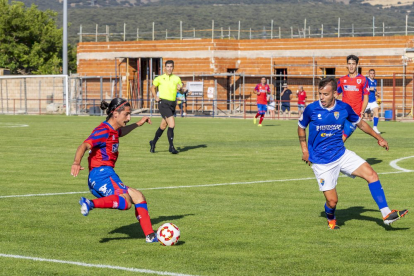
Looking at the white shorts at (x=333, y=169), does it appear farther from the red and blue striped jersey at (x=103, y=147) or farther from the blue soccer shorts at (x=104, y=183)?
the red and blue striped jersey at (x=103, y=147)

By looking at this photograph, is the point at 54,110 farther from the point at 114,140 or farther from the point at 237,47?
the point at 114,140

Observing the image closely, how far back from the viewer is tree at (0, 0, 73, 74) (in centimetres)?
7505

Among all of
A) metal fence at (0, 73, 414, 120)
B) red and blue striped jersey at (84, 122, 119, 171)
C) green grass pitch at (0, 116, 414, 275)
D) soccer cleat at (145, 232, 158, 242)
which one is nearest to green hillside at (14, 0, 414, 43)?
metal fence at (0, 73, 414, 120)

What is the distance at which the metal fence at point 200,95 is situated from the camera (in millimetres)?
48219

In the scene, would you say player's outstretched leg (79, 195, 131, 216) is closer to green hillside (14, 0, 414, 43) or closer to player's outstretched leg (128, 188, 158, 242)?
player's outstretched leg (128, 188, 158, 242)

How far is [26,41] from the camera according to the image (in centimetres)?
7875

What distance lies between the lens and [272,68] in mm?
52844

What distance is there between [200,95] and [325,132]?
40.9 m

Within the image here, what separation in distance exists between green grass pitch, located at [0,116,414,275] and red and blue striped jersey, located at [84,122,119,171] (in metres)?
0.81

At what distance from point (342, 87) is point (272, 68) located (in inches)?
1475

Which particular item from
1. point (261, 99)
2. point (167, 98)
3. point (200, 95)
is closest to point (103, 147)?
point (167, 98)

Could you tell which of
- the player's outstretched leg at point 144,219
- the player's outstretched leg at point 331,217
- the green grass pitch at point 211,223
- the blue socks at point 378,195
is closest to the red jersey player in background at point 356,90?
the green grass pitch at point 211,223

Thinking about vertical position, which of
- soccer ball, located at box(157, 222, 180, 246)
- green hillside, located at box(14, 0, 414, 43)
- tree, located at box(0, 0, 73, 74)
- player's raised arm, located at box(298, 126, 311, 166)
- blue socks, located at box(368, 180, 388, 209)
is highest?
green hillside, located at box(14, 0, 414, 43)

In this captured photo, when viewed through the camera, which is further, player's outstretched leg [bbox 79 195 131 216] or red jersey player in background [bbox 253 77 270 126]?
red jersey player in background [bbox 253 77 270 126]
